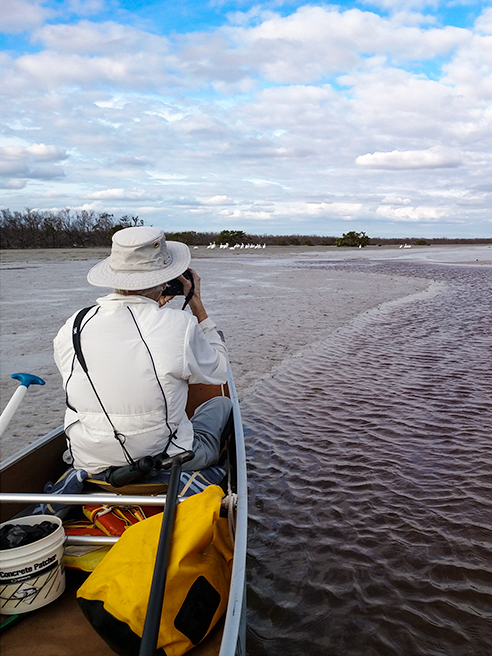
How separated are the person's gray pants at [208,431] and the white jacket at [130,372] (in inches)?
15.7

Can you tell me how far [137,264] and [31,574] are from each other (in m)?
1.58

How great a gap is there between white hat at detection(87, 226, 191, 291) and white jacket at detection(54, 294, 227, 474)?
4.9 inches

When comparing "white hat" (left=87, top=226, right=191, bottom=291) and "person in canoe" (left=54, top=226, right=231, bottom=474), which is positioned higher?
"white hat" (left=87, top=226, right=191, bottom=291)

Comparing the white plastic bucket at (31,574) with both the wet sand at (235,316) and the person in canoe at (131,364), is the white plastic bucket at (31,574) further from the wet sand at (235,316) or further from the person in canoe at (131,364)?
the wet sand at (235,316)

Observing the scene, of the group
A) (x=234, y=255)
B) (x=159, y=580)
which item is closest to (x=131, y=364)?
(x=159, y=580)

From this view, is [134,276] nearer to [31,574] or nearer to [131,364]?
[131,364]

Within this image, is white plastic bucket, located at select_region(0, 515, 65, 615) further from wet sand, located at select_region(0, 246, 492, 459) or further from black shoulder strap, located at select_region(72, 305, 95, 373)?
wet sand, located at select_region(0, 246, 492, 459)

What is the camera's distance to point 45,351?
8680 millimetres

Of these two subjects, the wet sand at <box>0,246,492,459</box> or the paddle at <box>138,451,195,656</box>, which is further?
the wet sand at <box>0,246,492,459</box>

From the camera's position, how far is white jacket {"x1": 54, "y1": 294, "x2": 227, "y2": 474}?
2518 millimetres

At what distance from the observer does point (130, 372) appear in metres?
2.50

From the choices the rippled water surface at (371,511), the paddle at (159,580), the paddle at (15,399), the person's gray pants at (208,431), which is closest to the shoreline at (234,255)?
the rippled water surface at (371,511)

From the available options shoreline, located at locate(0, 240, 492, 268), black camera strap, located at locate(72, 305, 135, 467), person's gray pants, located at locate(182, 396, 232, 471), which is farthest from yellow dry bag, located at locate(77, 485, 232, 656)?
shoreline, located at locate(0, 240, 492, 268)

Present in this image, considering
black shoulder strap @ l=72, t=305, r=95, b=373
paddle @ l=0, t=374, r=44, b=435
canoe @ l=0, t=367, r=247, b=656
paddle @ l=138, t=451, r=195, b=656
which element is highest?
black shoulder strap @ l=72, t=305, r=95, b=373
